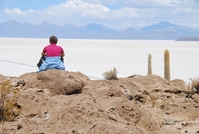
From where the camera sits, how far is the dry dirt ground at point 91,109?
529 cm

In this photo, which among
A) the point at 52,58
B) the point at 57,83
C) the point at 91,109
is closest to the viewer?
the point at 91,109

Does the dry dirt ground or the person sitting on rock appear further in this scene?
the person sitting on rock

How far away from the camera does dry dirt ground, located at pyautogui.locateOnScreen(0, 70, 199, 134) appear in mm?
5285

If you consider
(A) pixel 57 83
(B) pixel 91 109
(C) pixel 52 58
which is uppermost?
(C) pixel 52 58

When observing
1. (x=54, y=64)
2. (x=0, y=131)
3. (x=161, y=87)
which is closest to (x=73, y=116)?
(x=0, y=131)

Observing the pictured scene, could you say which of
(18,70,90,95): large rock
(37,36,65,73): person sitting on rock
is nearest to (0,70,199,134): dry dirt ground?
(18,70,90,95): large rock

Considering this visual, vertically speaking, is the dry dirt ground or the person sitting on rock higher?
the person sitting on rock

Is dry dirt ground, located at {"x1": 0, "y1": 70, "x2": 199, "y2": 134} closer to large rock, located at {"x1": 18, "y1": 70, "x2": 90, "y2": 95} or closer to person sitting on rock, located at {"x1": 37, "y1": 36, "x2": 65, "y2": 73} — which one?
large rock, located at {"x1": 18, "y1": 70, "x2": 90, "y2": 95}

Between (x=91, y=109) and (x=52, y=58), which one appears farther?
A: (x=52, y=58)

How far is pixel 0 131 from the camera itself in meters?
5.19

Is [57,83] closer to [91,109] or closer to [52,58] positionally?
[52,58]

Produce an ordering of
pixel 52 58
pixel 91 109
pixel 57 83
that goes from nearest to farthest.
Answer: pixel 91 109, pixel 57 83, pixel 52 58

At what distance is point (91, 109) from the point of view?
583 cm

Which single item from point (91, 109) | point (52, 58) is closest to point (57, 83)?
point (52, 58)
